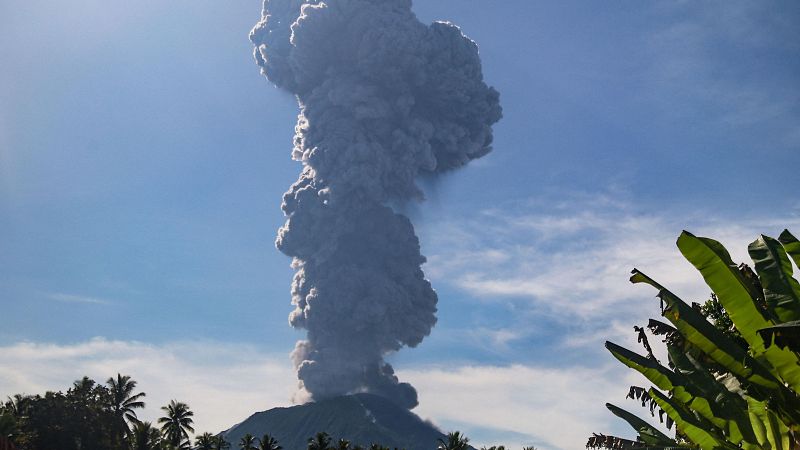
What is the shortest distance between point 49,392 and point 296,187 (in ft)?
280

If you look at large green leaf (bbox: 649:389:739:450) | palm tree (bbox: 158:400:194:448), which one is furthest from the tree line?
large green leaf (bbox: 649:389:739:450)

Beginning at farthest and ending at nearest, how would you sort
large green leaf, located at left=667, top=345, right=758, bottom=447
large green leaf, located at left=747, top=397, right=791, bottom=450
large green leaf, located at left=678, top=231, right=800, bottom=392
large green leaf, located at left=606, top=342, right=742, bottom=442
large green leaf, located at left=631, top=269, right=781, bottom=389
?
large green leaf, located at left=606, top=342, right=742, bottom=442
large green leaf, located at left=667, top=345, right=758, bottom=447
large green leaf, located at left=631, top=269, right=781, bottom=389
large green leaf, located at left=747, top=397, right=791, bottom=450
large green leaf, located at left=678, top=231, right=800, bottom=392

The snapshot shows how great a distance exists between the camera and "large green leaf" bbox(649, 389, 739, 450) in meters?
8.73

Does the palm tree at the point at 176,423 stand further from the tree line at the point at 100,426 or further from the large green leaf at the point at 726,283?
the large green leaf at the point at 726,283

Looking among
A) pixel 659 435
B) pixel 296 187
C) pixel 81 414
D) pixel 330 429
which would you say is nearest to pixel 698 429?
pixel 659 435

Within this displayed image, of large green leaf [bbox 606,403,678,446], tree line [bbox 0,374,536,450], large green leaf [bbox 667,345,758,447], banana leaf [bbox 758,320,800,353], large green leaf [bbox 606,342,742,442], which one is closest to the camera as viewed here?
banana leaf [bbox 758,320,800,353]

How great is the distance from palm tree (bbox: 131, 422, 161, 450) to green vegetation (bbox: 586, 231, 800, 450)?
57109 mm

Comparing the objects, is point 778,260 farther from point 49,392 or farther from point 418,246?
point 418,246

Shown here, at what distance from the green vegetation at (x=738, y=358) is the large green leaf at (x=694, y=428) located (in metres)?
0.01

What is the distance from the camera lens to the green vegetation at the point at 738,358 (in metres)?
7.55

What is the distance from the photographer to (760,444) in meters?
8.29

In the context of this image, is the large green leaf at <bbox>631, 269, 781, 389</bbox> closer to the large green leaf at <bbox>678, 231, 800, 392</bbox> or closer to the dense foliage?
the large green leaf at <bbox>678, 231, 800, 392</bbox>

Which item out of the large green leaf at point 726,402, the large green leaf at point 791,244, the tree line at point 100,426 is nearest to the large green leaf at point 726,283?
the large green leaf at point 791,244

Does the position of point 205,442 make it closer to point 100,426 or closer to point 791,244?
point 100,426
